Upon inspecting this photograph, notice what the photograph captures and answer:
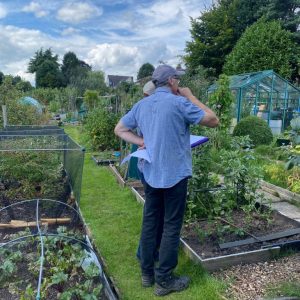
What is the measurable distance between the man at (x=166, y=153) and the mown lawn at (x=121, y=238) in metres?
0.18

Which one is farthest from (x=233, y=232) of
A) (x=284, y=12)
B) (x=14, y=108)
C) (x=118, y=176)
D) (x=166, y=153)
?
(x=284, y=12)

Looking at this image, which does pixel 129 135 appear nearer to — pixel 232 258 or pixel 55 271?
pixel 55 271

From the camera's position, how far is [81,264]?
10.1ft

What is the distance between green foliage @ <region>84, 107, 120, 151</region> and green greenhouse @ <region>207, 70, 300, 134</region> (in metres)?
5.15

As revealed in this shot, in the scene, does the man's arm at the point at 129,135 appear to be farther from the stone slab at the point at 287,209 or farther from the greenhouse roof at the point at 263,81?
the greenhouse roof at the point at 263,81

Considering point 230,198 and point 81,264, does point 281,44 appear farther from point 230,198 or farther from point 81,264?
point 81,264

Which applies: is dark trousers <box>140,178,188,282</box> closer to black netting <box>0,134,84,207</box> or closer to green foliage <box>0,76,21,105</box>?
black netting <box>0,134,84,207</box>

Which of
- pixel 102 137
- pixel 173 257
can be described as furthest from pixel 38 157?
pixel 102 137

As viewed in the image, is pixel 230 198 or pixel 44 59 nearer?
pixel 230 198

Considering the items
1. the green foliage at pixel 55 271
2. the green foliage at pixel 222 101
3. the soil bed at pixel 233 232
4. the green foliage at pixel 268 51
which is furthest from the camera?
the green foliage at pixel 268 51

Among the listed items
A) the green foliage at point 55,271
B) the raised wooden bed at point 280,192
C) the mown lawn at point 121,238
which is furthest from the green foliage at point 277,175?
the green foliage at point 55,271

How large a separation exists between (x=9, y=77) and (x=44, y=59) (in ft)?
152

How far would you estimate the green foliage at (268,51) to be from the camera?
2017 centimetres

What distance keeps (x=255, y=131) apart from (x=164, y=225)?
824 cm
